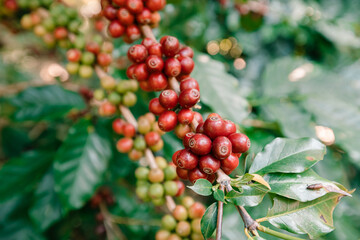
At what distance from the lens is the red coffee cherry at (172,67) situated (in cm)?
79

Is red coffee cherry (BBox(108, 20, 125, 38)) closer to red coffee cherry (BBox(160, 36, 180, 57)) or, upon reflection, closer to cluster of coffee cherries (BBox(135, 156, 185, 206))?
red coffee cherry (BBox(160, 36, 180, 57))

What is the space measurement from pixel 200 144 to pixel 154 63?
331 millimetres

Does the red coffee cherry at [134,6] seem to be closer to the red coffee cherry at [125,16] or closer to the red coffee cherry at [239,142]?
the red coffee cherry at [125,16]

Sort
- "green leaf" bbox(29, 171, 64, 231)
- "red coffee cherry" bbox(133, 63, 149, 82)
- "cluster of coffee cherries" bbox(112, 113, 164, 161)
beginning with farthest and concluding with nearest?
"green leaf" bbox(29, 171, 64, 231) → "cluster of coffee cherries" bbox(112, 113, 164, 161) → "red coffee cherry" bbox(133, 63, 149, 82)

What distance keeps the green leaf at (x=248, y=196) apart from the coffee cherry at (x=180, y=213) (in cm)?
33

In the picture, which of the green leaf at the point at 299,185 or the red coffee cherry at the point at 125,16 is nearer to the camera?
the green leaf at the point at 299,185

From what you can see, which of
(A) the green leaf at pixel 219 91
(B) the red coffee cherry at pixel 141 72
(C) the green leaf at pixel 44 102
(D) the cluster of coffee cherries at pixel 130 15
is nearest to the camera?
(B) the red coffee cherry at pixel 141 72

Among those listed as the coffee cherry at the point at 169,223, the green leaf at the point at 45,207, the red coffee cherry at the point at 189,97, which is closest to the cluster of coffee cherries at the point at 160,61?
the red coffee cherry at the point at 189,97

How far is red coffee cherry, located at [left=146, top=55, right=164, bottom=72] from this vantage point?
2.59ft

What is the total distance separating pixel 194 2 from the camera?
175 cm

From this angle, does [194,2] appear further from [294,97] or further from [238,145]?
[238,145]

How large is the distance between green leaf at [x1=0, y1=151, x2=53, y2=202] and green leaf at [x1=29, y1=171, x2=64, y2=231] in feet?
0.29

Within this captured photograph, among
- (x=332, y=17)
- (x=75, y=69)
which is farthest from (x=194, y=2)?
(x=332, y=17)

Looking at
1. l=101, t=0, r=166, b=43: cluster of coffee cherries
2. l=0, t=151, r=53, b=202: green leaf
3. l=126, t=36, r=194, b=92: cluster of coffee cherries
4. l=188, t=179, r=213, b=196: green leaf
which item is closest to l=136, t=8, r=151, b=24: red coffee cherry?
l=101, t=0, r=166, b=43: cluster of coffee cherries
